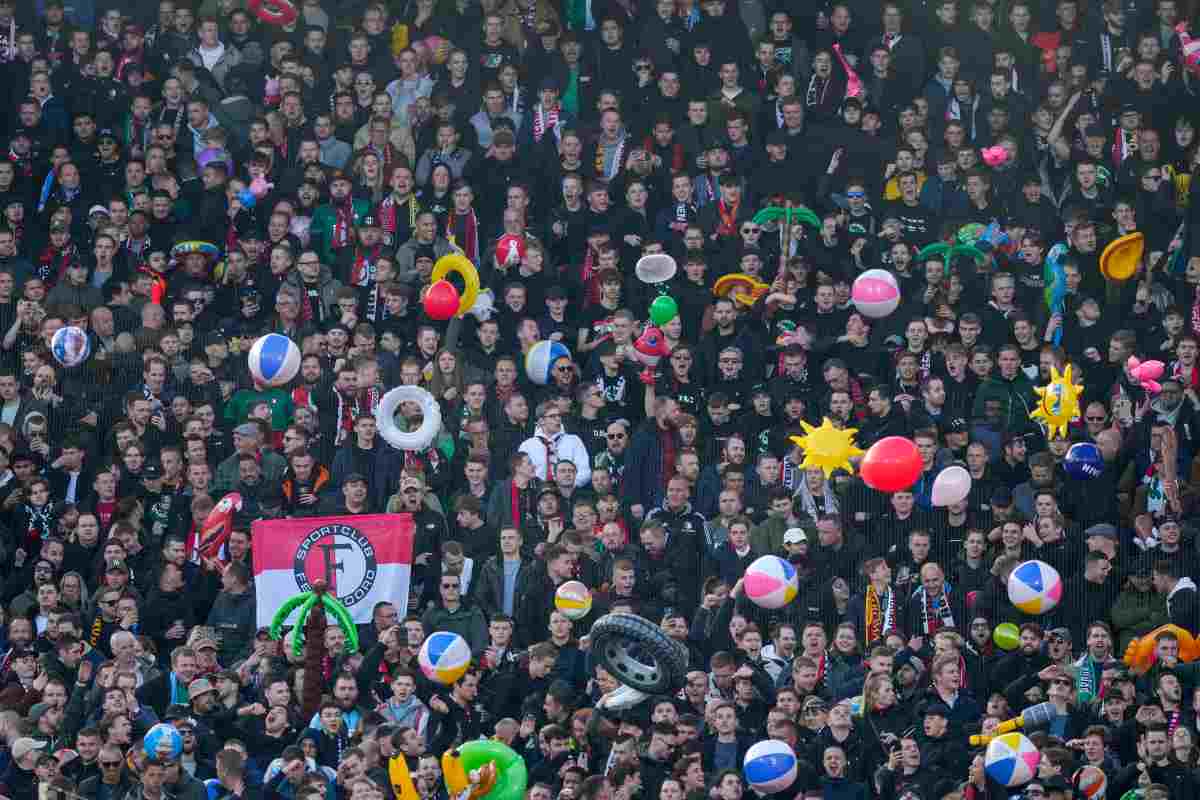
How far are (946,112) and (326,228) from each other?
5.59m

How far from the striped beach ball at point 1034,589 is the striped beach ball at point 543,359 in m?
4.46

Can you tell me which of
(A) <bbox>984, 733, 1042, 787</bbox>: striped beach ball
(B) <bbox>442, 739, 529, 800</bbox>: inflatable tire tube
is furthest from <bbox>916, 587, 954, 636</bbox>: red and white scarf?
(B) <bbox>442, 739, 529, 800</bbox>: inflatable tire tube

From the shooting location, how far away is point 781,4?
99.2ft

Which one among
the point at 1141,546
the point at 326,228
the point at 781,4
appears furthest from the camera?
the point at 781,4

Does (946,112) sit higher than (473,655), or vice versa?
(946,112)

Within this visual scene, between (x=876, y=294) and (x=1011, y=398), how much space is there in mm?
1448

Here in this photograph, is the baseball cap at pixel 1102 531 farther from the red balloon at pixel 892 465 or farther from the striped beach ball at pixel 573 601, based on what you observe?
the striped beach ball at pixel 573 601

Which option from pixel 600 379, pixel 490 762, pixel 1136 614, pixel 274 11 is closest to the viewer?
pixel 490 762

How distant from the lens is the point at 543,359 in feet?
85.4

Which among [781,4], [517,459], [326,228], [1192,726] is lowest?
[1192,726]

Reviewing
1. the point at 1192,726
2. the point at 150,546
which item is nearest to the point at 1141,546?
the point at 1192,726

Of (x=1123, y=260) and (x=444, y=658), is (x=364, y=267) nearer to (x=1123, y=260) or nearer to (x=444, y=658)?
(x=444, y=658)

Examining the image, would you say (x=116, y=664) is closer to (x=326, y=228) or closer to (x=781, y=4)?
(x=326, y=228)

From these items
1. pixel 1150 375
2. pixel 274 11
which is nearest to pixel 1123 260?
pixel 1150 375
